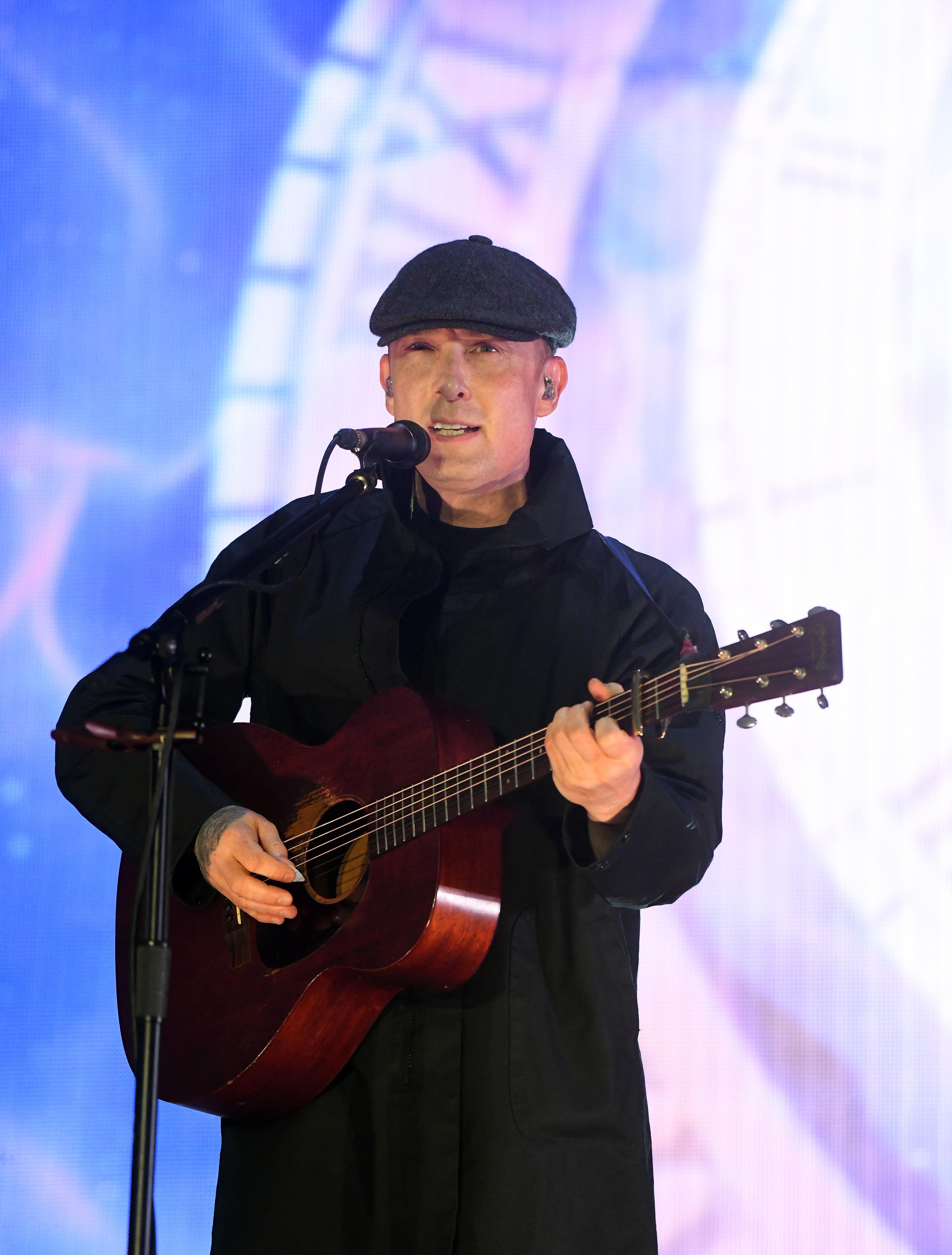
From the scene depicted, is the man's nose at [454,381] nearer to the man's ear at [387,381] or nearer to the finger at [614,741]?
the man's ear at [387,381]

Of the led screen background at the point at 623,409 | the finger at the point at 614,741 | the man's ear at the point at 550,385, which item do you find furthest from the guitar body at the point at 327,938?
the led screen background at the point at 623,409

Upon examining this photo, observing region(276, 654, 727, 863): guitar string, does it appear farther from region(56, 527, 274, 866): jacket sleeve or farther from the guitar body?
region(56, 527, 274, 866): jacket sleeve

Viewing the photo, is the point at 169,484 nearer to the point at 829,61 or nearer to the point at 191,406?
the point at 191,406

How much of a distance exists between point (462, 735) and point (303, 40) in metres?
2.35

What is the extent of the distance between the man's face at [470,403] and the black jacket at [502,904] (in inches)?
4.1

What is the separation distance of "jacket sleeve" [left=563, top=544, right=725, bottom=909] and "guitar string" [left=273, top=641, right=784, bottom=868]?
109 millimetres

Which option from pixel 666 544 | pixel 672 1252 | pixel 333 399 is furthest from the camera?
pixel 333 399

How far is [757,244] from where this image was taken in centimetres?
333

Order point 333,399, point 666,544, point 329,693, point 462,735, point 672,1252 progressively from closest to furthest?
point 462,735
point 329,693
point 672,1252
point 666,544
point 333,399

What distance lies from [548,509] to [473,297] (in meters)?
0.46

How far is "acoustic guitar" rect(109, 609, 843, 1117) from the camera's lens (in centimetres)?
219

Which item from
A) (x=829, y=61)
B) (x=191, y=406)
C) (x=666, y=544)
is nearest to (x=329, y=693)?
(x=666, y=544)

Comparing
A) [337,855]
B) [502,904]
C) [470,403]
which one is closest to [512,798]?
[502,904]

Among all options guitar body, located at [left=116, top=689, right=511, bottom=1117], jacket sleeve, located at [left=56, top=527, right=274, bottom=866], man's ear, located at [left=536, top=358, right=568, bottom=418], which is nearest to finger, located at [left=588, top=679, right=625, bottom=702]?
guitar body, located at [left=116, top=689, right=511, bottom=1117]
